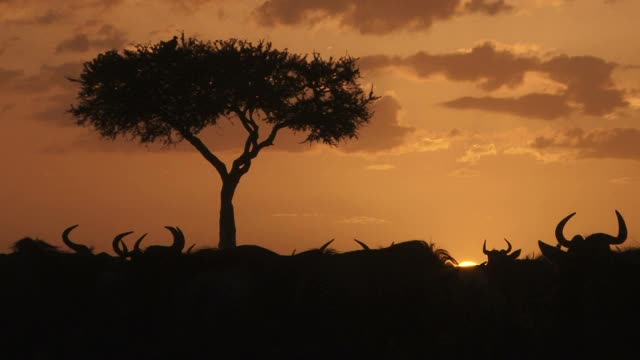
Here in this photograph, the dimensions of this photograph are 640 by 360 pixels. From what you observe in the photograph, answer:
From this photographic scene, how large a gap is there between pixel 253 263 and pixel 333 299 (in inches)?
58.8

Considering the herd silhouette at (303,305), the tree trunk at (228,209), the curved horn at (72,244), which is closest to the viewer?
the herd silhouette at (303,305)

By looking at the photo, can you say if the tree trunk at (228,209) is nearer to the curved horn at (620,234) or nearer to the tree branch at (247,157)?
the tree branch at (247,157)

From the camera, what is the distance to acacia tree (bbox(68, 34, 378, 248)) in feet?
144

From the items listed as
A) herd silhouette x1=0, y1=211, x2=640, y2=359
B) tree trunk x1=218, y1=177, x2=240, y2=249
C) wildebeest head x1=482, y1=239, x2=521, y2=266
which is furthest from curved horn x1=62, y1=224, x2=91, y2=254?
tree trunk x1=218, y1=177, x2=240, y2=249

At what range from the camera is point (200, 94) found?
44.4 meters

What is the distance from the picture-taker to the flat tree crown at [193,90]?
4406 centimetres

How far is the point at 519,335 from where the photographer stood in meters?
16.7

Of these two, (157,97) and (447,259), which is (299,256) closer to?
(447,259)

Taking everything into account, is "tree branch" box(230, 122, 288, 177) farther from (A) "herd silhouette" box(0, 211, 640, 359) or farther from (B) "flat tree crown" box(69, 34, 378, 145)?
(A) "herd silhouette" box(0, 211, 640, 359)

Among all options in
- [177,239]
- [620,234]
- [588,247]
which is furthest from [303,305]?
[620,234]

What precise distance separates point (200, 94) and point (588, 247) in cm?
3123

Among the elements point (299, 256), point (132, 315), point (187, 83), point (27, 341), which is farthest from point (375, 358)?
point (187, 83)

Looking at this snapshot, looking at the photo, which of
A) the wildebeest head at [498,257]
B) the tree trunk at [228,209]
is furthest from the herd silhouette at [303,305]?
the tree trunk at [228,209]

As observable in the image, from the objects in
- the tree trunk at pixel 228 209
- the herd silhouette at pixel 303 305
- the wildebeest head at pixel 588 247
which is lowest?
the herd silhouette at pixel 303 305
